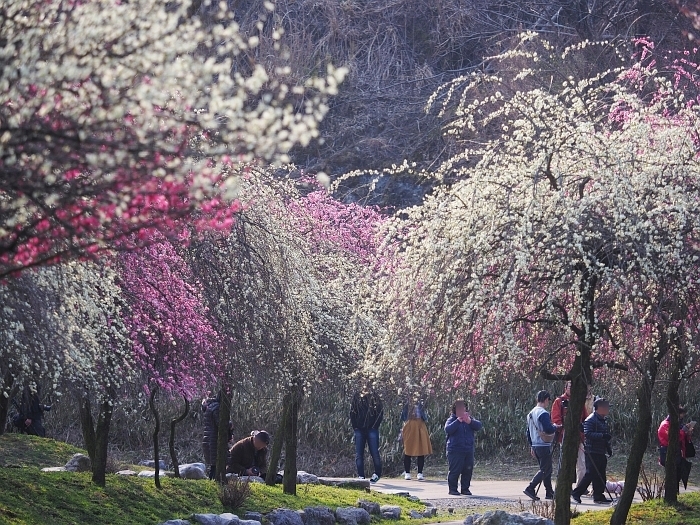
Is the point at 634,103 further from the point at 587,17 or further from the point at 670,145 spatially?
the point at 587,17

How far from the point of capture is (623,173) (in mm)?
10000

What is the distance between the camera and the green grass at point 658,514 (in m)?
12.6

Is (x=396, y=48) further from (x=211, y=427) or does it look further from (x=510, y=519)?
(x=510, y=519)

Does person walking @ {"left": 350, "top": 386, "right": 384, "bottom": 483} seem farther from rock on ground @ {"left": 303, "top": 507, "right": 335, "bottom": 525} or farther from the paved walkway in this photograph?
rock on ground @ {"left": 303, "top": 507, "right": 335, "bottom": 525}

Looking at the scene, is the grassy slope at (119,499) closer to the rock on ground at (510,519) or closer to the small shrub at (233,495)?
the small shrub at (233,495)

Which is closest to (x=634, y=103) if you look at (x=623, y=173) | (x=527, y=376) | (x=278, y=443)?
(x=623, y=173)

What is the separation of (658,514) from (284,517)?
4.51 meters

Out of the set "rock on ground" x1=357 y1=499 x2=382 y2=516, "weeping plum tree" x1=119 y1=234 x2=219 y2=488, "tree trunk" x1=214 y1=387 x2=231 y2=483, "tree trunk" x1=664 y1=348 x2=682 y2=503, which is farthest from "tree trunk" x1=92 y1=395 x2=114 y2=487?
"tree trunk" x1=664 y1=348 x2=682 y2=503

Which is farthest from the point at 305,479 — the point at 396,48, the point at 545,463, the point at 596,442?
the point at 396,48

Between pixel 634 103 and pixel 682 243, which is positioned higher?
pixel 634 103

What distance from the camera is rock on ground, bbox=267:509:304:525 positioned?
44.1ft

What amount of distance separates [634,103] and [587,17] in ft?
84.7

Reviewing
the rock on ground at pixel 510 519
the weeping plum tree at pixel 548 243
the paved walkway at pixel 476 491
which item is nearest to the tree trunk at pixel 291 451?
the paved walkway at pixel 476 491

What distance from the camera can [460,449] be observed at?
1911 centimetres
